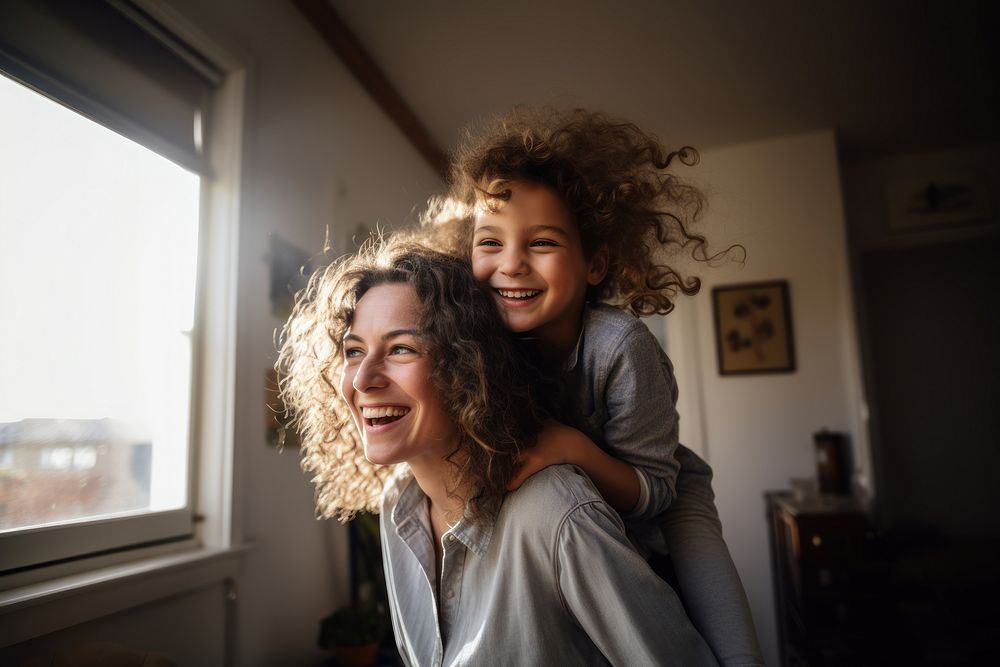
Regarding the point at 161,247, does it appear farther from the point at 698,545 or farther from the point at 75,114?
the point at 698,545

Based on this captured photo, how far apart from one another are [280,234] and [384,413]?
1596 millimetres

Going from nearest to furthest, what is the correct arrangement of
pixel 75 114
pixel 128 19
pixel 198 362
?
pixel 75 114
pixel 128 19
pixel 198 362

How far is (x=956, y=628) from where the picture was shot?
338 centimetres

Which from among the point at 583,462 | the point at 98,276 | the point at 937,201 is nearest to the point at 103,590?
the point at 98,276

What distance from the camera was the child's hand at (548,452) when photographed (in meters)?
1.07

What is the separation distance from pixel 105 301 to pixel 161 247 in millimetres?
283

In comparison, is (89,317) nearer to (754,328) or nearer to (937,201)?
(754,328)

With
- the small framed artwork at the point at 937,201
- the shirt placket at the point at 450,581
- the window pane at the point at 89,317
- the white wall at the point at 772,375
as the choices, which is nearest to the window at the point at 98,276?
the window pane at the point at 89,317

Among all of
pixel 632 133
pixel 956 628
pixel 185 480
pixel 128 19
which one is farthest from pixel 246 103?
pixel 956 628

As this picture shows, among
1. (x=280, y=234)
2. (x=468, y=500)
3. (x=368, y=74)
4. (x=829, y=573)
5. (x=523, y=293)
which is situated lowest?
Result: (x=829, y=573)

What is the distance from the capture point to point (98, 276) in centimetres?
167

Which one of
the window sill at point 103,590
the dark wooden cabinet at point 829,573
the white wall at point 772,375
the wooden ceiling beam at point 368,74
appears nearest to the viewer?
the window sill at point 103,590

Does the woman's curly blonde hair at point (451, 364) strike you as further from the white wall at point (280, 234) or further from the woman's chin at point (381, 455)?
the white wall at point (280, 234)

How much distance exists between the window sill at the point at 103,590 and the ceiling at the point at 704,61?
7.54ft
